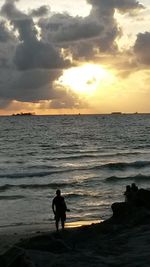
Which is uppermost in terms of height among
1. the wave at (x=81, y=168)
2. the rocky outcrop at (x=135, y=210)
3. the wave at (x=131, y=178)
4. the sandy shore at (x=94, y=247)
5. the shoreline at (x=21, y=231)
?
the wave at (x=81, y=168)

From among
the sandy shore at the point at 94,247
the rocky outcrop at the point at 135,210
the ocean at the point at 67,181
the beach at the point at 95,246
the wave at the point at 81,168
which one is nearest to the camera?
the beach at the point at 95,246

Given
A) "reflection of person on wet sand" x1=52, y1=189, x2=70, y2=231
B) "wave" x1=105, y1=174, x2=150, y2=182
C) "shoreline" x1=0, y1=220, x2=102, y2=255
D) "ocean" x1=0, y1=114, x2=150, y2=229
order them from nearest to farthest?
"reflection of person on wet sand" x1=52, y1=189, x2=70, y2=231, "shoreline" x1=0, y1=220, x2=102, y2=255, "ocean" x1=0, y1=114, x2=150, y2=229, "wave" x1=105, y1=174, x2=150, y2=182

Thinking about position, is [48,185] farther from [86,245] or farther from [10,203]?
[86,245]

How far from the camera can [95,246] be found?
559 inches

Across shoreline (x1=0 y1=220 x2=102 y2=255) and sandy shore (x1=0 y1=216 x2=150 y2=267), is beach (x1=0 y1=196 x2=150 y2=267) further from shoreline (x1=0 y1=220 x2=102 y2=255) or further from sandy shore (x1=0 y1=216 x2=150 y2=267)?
shoreline (x1=0 y1=220 x2=102 y2=255)

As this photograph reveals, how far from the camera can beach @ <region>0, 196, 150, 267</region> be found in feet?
39.0

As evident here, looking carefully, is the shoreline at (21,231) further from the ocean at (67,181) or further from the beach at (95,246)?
the beach at (95,246)

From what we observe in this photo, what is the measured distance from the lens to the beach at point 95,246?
11.9m

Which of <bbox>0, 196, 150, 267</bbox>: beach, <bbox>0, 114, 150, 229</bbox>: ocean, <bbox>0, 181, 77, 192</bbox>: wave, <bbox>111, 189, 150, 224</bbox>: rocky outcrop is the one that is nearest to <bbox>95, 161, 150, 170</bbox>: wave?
<bbox>0, 114, 150, 229</bbox>: ocean

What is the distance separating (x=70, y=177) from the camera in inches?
1677

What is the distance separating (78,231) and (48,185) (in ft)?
69.9

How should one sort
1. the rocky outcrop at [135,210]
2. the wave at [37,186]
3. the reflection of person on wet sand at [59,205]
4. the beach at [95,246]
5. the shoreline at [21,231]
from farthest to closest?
the wave at [37,186] → the shoreline at [21,231] → the reflection of person on wet sand at [59,205] → the rocky outcrop at [135,210] → the beach at [95,246]

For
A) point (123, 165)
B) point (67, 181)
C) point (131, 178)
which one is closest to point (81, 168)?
point (123, 165)

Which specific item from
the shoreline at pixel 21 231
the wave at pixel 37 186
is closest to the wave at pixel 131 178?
the wave at pixel 37 186
